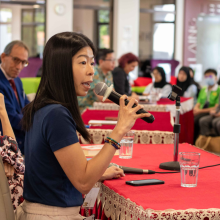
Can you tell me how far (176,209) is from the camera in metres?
1.00

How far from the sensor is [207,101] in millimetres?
5711

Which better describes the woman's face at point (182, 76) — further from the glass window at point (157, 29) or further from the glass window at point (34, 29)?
the glass window at point (34, 29)

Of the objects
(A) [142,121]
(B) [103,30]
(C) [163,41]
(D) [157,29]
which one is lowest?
(A) [142,121]

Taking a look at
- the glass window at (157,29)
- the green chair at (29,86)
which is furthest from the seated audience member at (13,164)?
the glass window at (157,29)

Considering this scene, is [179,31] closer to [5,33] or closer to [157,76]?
[157,76]

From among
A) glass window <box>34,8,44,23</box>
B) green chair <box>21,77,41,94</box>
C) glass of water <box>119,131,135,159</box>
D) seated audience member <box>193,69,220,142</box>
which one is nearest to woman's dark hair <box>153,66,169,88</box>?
seated audience member <box>193,69,220,142</box>

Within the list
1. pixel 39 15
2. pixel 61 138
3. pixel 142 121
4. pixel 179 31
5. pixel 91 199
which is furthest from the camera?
pixel 179 31

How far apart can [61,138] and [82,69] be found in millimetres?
266

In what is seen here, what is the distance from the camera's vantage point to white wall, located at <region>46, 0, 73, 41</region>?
332 inches

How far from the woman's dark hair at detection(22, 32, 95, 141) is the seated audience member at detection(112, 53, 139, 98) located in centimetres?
331

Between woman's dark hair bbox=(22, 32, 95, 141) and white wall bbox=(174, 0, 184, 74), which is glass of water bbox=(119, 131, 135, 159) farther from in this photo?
white wall bbox=(174, 0, 184, 74)

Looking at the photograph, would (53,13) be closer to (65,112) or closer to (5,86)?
(5,86)

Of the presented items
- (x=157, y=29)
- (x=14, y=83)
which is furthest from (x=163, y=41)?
(x=14, y=83)

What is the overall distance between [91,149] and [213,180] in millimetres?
638
